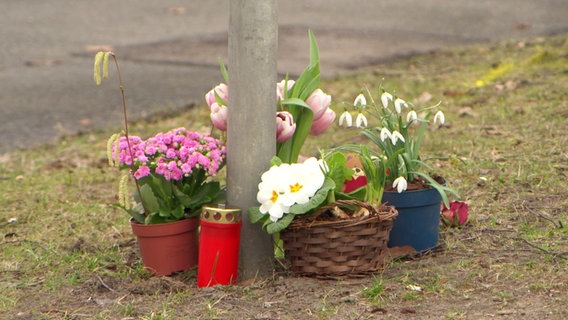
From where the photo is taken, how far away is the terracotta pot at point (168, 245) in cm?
320

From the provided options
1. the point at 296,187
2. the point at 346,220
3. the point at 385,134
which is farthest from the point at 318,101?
the point at 346,220

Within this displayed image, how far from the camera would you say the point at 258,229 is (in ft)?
10.3

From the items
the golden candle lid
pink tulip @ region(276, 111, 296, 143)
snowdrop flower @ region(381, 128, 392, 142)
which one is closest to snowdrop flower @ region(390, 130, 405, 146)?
snowdrop flower @ region(381, 128, 392, 142)

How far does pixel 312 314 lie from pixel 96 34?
22.2 feet

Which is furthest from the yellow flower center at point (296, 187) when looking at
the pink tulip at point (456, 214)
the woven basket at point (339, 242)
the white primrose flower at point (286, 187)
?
the pink tulip at point (456, 214)

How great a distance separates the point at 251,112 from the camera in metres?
3.05

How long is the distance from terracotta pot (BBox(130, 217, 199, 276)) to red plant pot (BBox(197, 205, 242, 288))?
149 mm

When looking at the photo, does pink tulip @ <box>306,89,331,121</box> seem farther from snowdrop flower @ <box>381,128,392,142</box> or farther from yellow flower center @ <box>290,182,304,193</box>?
yellow flower center @ <box>290,182,304,193</box>

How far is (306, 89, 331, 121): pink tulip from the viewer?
327cm

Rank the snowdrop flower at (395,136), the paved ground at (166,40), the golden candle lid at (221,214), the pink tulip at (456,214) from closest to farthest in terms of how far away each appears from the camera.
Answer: the golden candle lid at (221,214) < the snowdrop flower at (395,136) < the pink tulip at (456,214) < the paved ground at (166,40)

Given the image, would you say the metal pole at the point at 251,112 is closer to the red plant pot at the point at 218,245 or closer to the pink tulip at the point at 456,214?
the red plant pot at the point at 218,245

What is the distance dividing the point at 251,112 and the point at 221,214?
1.19 feet

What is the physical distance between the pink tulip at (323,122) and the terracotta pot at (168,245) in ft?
1.83

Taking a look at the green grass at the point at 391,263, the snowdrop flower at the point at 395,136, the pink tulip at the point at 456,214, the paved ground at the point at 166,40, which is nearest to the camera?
the green grass at the point at 391,263
